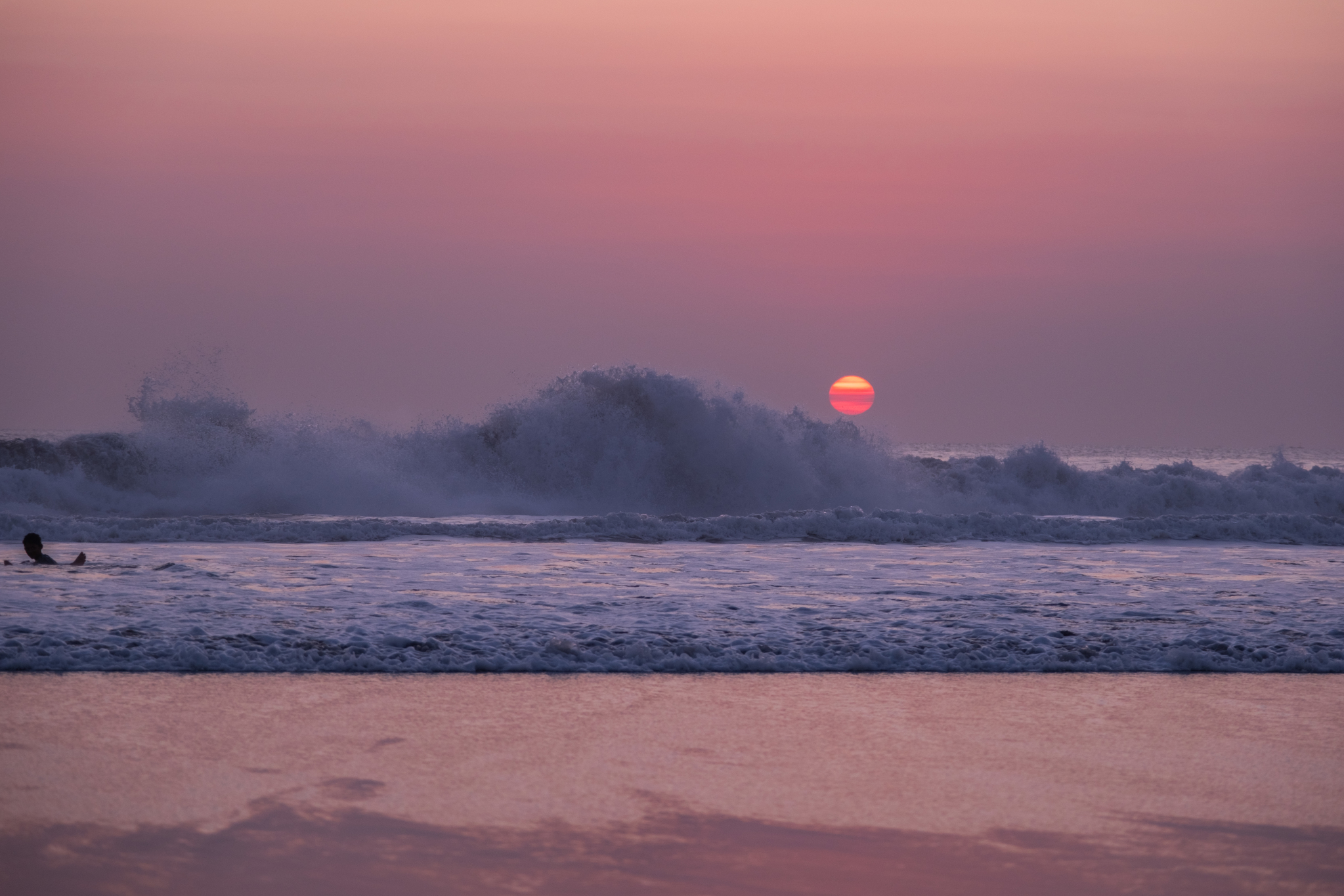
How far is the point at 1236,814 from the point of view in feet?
12.6

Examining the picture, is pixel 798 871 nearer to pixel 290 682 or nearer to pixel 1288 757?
pixel 1288 757

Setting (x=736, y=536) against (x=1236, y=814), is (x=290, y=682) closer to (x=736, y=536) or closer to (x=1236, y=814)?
(x=1236, y=814)

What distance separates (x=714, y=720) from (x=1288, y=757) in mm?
2566

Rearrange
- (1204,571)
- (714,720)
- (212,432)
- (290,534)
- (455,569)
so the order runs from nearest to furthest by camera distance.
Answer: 1. (714,720)
2. (455,569)
3. (1204,571)
4. (290,534)
5. (212,432)

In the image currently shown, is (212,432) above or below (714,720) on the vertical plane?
above

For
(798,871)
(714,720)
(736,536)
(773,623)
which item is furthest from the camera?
(736,536)

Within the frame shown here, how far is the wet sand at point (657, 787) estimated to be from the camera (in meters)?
3.25

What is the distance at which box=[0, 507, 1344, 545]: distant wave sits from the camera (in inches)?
535

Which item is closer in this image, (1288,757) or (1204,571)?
(1288,757)

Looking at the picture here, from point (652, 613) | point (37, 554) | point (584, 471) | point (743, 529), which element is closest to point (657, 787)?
point (652, 613)

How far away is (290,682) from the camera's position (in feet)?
19.0

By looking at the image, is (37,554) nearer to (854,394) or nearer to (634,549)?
(634,549)

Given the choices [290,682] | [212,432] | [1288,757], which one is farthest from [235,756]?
[212,432]

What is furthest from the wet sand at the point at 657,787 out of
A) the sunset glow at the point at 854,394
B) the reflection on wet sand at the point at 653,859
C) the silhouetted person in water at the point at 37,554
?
the sunset glow at the point at 854,394
